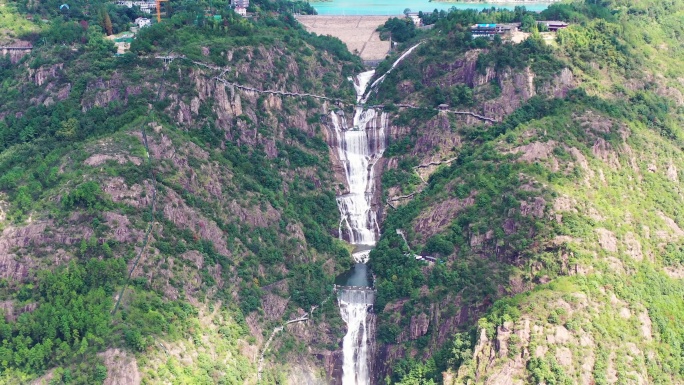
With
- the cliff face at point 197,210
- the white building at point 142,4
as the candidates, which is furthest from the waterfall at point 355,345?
the white building at point 142,4

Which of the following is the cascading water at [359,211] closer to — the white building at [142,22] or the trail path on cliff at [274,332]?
the trail path on cliff at [274,332]

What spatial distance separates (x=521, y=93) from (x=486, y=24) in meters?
15.3

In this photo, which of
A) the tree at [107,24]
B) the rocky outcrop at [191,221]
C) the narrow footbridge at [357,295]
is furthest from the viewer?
the tree at [107,24]

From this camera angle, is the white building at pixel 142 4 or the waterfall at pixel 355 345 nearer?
the waterfall at pixel 355 345

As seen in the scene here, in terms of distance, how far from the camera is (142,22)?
183500 mm

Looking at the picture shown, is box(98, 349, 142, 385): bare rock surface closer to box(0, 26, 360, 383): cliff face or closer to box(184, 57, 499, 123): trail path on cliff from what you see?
box(0, 26, 360, 383): cliff face

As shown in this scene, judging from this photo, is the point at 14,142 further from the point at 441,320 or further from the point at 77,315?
the point at 441,320

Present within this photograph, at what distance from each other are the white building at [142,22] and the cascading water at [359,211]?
2779 cm

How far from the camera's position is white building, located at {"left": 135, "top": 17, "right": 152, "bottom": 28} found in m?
182

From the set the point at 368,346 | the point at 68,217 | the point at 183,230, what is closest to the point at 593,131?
the point at 368,346

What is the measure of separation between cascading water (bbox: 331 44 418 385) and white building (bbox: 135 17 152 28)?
2779 centimetres

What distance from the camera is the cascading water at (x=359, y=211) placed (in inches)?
5536

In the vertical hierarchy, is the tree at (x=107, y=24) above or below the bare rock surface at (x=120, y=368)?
above

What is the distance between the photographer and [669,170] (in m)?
153
